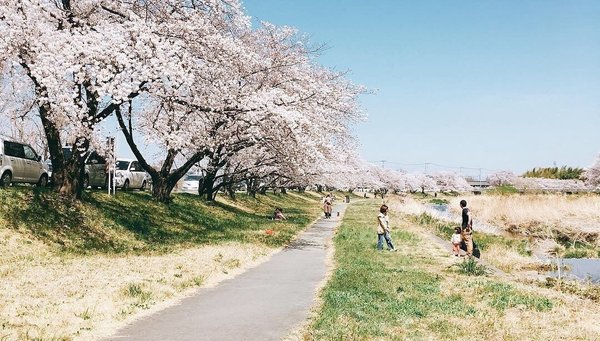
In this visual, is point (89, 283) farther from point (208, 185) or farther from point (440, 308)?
point (208, 185)

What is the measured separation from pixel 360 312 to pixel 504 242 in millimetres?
18537

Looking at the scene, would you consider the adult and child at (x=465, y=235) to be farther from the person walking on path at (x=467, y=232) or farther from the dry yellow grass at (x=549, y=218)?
the dry yellow grass at (x=549, y=218)

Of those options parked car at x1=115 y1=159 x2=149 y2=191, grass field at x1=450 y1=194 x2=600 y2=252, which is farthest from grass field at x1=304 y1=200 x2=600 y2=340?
parked car at x1=115 y1=159 x2=149 y2=191

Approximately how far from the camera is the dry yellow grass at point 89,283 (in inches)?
319

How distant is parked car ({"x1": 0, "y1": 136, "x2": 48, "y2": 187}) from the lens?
18.6 meters

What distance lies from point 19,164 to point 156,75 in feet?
25.3

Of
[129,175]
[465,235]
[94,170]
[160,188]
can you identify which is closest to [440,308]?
[465,235]

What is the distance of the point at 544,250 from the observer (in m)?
24.6

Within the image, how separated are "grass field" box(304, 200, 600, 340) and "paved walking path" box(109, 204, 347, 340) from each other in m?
0.53

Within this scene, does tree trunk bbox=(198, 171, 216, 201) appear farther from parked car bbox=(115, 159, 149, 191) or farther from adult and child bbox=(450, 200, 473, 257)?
adult and child bbox=(450, 200, 473, 257)

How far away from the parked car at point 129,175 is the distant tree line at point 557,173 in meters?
114

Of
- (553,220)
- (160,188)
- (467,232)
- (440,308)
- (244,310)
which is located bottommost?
(244,310)

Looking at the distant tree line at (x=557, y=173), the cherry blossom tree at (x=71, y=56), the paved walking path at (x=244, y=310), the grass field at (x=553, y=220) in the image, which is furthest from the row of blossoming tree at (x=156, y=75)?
the distant tree line at (x=557, y=173)

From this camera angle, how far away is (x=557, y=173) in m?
132
